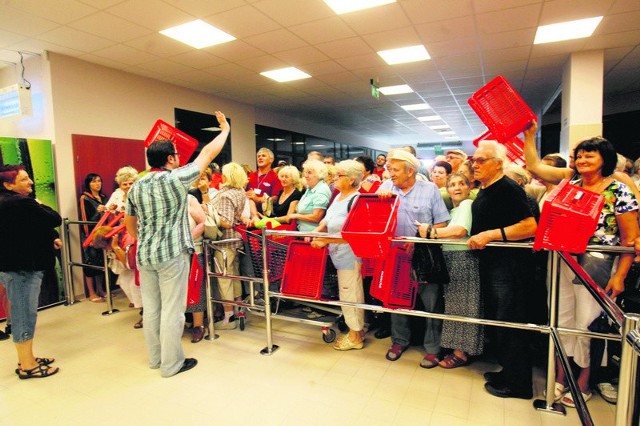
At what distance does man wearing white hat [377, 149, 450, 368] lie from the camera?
284 cm

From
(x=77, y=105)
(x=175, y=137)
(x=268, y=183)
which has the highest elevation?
(x=77, y=105)

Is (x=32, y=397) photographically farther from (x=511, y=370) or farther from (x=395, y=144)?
(x=395, y=144)

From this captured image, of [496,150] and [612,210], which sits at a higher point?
[496,150]

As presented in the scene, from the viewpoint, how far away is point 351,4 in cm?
407

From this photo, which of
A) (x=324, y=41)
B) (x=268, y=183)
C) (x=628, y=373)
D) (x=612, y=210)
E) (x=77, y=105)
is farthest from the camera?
(x=77, y=105)

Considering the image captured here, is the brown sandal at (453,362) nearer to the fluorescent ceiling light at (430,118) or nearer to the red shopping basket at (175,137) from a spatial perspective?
the red shopping basket at (175,137)

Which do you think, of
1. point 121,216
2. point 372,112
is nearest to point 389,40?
point 121,216

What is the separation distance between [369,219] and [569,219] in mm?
1347

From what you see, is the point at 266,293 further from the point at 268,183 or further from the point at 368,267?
the point at 268,183

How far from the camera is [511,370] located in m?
2.48

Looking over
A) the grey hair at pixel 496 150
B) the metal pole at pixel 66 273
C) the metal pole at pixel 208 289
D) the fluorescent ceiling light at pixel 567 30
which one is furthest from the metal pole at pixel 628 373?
the metal pole at pixel 66 273

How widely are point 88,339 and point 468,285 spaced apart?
145 inches

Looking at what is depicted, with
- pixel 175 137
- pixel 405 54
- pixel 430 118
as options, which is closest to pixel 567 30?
pixel 405 54

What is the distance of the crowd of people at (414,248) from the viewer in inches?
92.4
